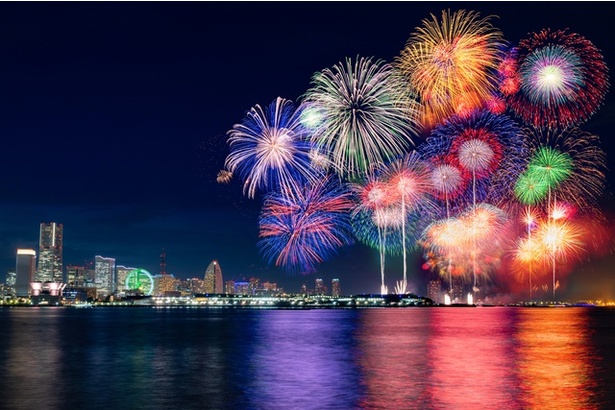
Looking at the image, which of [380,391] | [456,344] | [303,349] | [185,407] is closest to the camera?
[185,407]

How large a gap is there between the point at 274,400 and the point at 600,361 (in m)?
32.1

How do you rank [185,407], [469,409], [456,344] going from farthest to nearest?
[456,344]
[185,407]
[469,409]

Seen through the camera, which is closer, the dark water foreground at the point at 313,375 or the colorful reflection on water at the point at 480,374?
the colorful reflection on water at the point at 480,374

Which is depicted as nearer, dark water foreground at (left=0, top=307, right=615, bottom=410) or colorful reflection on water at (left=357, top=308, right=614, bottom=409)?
colorful reflection on water at (left=357, top=308, right=614, bottom=409)

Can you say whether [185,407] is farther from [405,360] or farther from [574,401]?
[405,360]

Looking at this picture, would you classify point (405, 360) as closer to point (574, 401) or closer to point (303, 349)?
point (303, 349)

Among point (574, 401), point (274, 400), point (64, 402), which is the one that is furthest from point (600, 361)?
point (64, 402)

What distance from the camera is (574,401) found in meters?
35.1

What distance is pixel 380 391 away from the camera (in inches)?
1532

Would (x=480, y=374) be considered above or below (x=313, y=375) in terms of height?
above

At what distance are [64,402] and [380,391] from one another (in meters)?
16.8

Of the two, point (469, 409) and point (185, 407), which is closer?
point (469, 409)

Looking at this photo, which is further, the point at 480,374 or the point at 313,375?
the point at 313,375

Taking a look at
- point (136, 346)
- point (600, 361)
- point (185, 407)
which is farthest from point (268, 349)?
point (185, 407)
